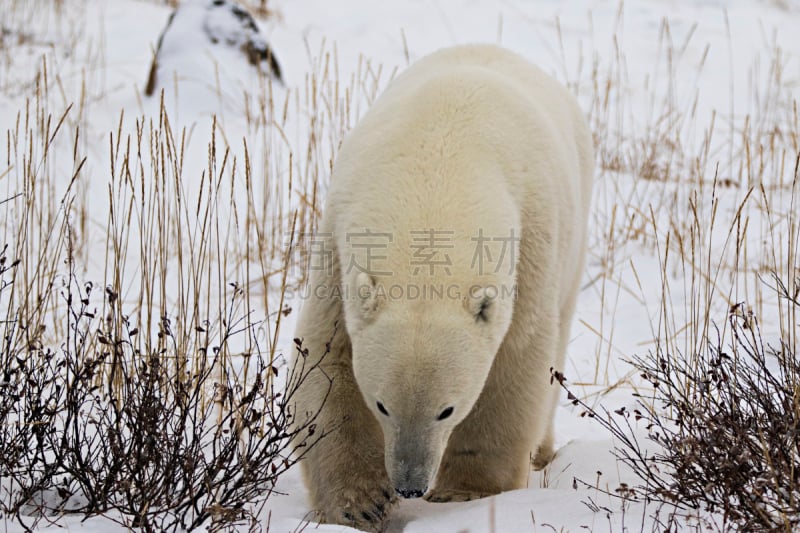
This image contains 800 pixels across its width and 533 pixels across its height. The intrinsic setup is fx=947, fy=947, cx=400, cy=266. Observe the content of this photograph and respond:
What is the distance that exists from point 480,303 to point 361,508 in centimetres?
102

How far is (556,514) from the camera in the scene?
10.6 feet

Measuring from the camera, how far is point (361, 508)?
3529 mm

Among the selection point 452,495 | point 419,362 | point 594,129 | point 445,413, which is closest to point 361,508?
point 452,495

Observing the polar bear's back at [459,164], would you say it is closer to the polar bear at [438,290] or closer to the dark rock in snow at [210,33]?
the polar bear at [438,290]

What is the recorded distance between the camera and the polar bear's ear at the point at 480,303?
3.00 meters

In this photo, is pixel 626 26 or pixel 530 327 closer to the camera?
pixel 530 327

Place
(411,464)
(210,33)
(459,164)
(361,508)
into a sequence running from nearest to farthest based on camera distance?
(411,464) → (459,164) → (361,508) → (210,33)

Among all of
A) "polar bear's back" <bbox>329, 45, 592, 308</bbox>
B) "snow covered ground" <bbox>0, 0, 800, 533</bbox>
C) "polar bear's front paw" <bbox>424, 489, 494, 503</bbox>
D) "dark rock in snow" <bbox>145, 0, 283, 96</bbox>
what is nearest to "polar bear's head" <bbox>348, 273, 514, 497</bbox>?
"polar bear's back" <bbox>329, 45, 592, 308</bbox>

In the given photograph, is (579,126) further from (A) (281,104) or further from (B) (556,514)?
(A) (281,104)

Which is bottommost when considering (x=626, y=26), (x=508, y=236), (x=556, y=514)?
(x=556, y=514)

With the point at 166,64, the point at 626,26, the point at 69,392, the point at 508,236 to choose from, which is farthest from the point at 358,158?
the point at 626,26

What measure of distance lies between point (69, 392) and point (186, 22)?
613cm

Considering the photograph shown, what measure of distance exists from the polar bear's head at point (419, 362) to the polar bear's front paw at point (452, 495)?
0.64 meters

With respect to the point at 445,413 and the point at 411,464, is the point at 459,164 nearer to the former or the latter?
the point at 445,413
